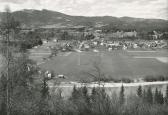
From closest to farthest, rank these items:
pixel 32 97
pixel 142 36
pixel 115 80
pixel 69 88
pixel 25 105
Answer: pixel 25 105
pixel 32 97
pixel 69 88
pixel 115 80
pixel 142 36

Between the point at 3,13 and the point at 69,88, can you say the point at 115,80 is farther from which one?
the point at 3,13

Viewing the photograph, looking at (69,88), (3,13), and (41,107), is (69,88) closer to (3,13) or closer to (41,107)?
(41,107)

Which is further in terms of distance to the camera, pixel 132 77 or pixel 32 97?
pixel 132 77

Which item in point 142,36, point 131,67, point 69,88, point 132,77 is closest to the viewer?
point 69,88

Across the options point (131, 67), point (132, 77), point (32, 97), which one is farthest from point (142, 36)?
point (32, 97)

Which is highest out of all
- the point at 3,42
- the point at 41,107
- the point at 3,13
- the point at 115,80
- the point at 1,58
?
the point at 3,13

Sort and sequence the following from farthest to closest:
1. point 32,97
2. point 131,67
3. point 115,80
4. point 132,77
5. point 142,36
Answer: point 142,36 < point 131,67 < point 132,77 < point 115,80 < point 32,97

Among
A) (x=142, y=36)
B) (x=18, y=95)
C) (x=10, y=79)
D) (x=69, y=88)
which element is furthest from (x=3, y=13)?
(x=142, y=36)

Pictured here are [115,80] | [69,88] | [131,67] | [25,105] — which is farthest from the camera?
[131,67]

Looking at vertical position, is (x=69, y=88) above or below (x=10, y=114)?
below
